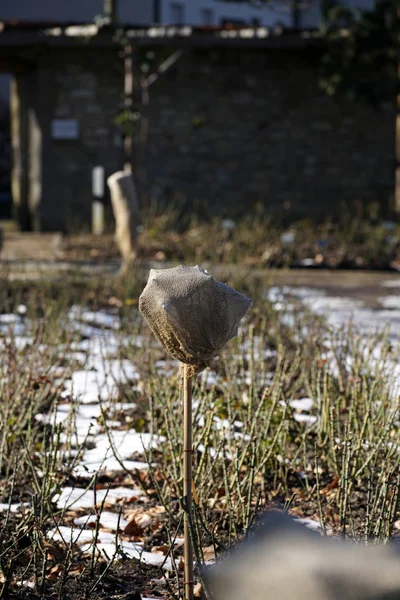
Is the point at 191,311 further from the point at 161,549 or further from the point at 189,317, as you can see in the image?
the point at 161,549

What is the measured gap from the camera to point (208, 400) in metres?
3.54

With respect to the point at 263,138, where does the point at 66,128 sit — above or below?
above

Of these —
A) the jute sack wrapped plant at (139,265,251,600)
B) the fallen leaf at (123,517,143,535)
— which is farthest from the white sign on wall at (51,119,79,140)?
the jute sack wrapped plant at (139,265,251,600)

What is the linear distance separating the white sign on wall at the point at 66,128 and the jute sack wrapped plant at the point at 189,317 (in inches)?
507

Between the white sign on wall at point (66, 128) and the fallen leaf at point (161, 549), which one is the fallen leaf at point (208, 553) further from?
the white sign on wall at point (66, 128)

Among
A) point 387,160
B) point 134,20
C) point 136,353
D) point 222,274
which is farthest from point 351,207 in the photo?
point 134,20

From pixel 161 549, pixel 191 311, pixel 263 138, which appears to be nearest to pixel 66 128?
pixel 263 138

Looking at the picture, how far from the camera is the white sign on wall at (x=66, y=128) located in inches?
581

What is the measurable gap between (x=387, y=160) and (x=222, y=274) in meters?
7.63

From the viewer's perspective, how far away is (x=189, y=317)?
218cm

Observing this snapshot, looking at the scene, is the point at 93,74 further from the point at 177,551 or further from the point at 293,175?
the point at 177,551

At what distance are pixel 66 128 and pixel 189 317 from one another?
1303 cm

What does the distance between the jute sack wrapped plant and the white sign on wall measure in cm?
1288

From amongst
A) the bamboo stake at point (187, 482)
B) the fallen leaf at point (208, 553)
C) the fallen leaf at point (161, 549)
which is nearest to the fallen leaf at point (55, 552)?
the fallen leaf at point (161, 549)
